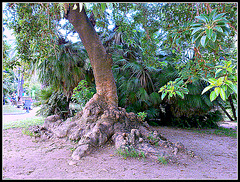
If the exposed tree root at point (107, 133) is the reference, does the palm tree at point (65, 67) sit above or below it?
above

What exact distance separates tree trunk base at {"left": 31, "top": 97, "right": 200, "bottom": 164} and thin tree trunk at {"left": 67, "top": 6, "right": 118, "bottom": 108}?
28 centimetres

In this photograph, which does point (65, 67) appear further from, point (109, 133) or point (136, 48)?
point (109, 133)

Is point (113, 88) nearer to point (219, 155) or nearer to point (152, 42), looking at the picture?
point (152, 42)

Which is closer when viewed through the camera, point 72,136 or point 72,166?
point 72,166

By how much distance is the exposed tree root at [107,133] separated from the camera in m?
3.04

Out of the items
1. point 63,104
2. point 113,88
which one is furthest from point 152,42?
point 63,104

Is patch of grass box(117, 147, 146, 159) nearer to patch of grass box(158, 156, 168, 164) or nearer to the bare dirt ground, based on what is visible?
the bare dirt ground

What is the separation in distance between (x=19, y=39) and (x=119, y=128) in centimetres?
319

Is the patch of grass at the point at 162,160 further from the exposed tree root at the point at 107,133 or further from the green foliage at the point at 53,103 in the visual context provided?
the green foliage at the point at 53,103

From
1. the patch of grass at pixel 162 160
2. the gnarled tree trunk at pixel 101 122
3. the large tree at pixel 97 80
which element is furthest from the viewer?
the large tree at pixel 97 80

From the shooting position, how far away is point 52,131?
4.20m

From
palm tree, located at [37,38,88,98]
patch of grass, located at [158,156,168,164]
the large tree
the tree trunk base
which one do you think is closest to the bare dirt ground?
patch of grass, located at [158,156,168,164]

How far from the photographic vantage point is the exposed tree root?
120 inches

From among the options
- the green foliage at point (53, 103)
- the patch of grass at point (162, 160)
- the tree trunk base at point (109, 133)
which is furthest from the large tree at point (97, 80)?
the green foliage at point (53, 103)
